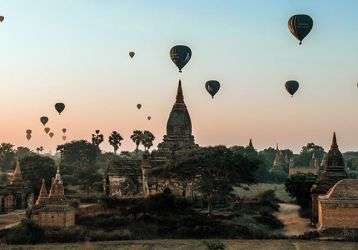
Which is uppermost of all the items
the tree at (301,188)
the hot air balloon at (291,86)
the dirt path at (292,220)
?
the hot air balloon at (291,86)

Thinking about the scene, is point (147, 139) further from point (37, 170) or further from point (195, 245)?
point (195, 245)

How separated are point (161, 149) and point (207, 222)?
22.7 meters

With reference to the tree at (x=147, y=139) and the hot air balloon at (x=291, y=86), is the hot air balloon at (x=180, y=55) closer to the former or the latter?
the hot air balloon at (x=291, y=86)

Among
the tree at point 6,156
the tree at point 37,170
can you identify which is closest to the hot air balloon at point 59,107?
the tree at point 37,170

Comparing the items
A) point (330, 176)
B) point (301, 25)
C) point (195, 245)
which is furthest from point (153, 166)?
point (195, 245)

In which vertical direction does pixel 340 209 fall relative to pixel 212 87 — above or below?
below

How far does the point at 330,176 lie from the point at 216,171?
9.69m

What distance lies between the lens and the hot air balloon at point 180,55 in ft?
192

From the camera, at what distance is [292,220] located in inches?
1982

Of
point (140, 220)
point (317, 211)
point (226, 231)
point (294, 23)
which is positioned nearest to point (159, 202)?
point (140, 220)

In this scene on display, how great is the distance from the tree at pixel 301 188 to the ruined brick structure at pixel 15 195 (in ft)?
85.1

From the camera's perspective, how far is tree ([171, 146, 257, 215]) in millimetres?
51969

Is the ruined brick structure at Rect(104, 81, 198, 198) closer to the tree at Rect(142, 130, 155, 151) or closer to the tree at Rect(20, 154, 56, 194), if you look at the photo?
the tree at Rect(20, 154, 56, 194)

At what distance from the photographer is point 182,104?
72.0m
